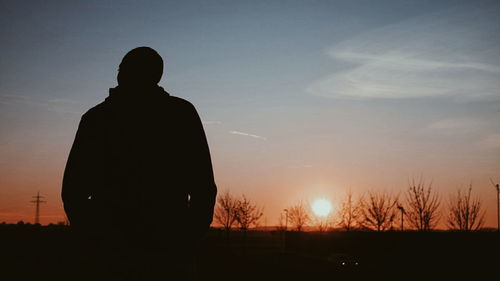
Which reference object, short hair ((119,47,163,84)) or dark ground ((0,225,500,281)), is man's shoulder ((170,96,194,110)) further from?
dark ground ((0,225,500,281))

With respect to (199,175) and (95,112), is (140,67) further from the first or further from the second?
(199,175)

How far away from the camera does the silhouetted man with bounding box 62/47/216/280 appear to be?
1767mm

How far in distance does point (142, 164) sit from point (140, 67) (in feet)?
1.16

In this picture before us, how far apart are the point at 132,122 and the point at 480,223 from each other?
57.8 meters

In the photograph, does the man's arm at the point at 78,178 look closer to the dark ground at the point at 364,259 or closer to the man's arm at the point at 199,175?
the man's arm at the point at 199,175

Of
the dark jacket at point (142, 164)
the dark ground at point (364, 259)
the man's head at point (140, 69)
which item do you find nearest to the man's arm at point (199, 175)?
the dark jacket at point (142, 164)

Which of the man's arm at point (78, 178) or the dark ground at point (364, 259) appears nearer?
the man's arm at point (78, 178)

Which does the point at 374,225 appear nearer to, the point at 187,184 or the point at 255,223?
the point at 255,223

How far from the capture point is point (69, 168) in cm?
188

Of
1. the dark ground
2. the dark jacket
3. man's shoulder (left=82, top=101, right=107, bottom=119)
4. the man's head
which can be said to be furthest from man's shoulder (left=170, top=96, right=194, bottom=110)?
the dark ground

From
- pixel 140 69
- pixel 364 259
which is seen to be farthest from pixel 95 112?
pixel 364 259

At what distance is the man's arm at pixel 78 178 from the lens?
1.85 meters

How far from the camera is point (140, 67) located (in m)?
1.89

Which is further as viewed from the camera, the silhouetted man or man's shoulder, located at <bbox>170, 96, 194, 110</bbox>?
man's shoulder, located at <bbox>170, 96, 194, 110</bbox>
